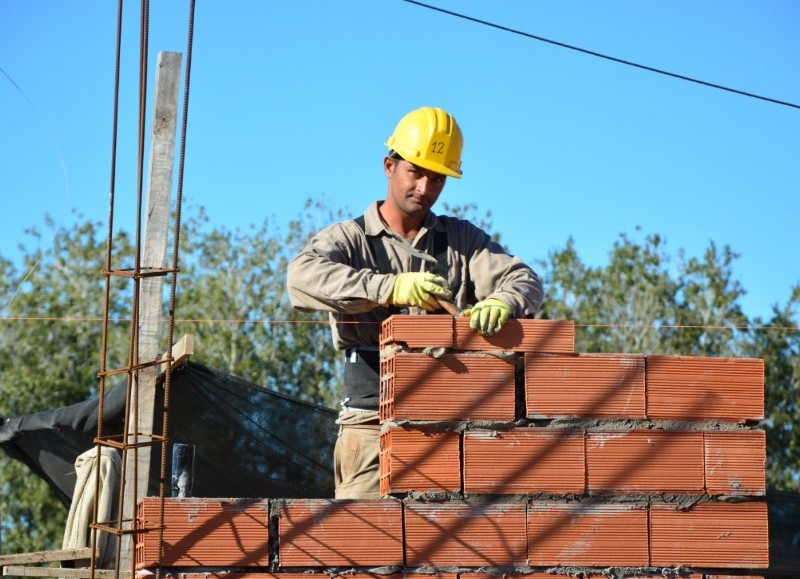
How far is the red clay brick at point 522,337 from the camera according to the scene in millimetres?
4680

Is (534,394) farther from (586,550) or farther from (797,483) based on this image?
(797,483)

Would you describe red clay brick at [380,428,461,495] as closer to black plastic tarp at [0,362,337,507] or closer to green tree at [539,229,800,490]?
black plastic tarp at [0,362,337,507]

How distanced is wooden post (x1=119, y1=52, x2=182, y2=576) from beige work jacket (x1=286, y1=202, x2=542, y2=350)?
2.13 metres

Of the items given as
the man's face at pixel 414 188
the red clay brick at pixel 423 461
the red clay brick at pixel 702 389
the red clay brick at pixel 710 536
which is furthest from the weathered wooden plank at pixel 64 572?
the red clay brick at pixel 702 389

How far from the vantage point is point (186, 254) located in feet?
96.4

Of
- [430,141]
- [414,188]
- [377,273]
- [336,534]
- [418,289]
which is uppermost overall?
[430,141]

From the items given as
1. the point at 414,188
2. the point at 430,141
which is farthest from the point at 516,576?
the point at 430,141

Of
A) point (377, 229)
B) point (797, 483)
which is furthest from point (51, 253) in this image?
point (377, 229)

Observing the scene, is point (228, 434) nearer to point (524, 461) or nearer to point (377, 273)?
point (377, 273)

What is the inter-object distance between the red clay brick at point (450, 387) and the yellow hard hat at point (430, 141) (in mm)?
1032

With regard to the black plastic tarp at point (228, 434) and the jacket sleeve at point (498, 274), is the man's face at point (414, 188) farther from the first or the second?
the black plastic tarp at point (228, 434)

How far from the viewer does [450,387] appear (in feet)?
15.3

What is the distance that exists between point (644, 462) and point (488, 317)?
81 cm

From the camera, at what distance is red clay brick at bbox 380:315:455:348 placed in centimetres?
464
